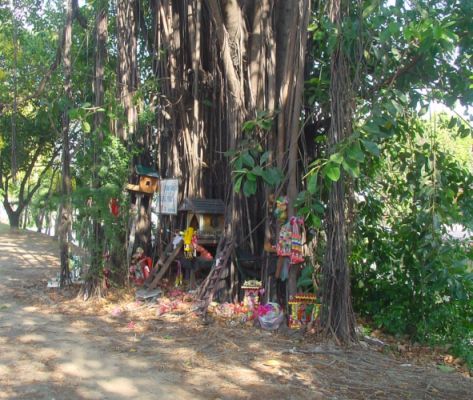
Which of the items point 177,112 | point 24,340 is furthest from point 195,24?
point 24,340

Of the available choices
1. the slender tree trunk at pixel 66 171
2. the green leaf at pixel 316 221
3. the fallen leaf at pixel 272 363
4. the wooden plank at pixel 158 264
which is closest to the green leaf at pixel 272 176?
the green leaf at pixel 316 221

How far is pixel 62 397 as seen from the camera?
12.4 ft

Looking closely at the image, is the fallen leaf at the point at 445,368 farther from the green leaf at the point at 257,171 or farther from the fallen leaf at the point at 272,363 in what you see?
the green leaf at the point at 257,171

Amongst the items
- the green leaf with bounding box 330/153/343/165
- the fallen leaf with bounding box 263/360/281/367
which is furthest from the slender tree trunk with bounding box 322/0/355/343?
the fallen leaf with bounding box 263/360/281/367

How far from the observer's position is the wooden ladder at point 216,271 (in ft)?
21.0

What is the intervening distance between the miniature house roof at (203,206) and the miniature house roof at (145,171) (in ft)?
2.77

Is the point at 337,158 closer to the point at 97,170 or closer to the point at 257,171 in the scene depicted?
the point at 257,171

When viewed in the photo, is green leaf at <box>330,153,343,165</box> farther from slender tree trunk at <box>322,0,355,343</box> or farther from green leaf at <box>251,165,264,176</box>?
green leaf at <box>251,165,264,176</box>

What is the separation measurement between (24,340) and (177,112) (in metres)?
3.85

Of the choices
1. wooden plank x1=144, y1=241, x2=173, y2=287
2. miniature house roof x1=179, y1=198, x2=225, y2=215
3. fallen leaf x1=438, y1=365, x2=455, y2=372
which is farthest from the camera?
wooden plank x1=144, y1=241, x2=173, y2=287

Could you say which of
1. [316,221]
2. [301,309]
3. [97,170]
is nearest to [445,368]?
[301,309]

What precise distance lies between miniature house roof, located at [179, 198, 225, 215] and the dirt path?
146 cm

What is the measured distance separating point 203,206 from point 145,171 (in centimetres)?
124

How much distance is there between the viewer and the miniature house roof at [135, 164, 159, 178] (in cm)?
774
